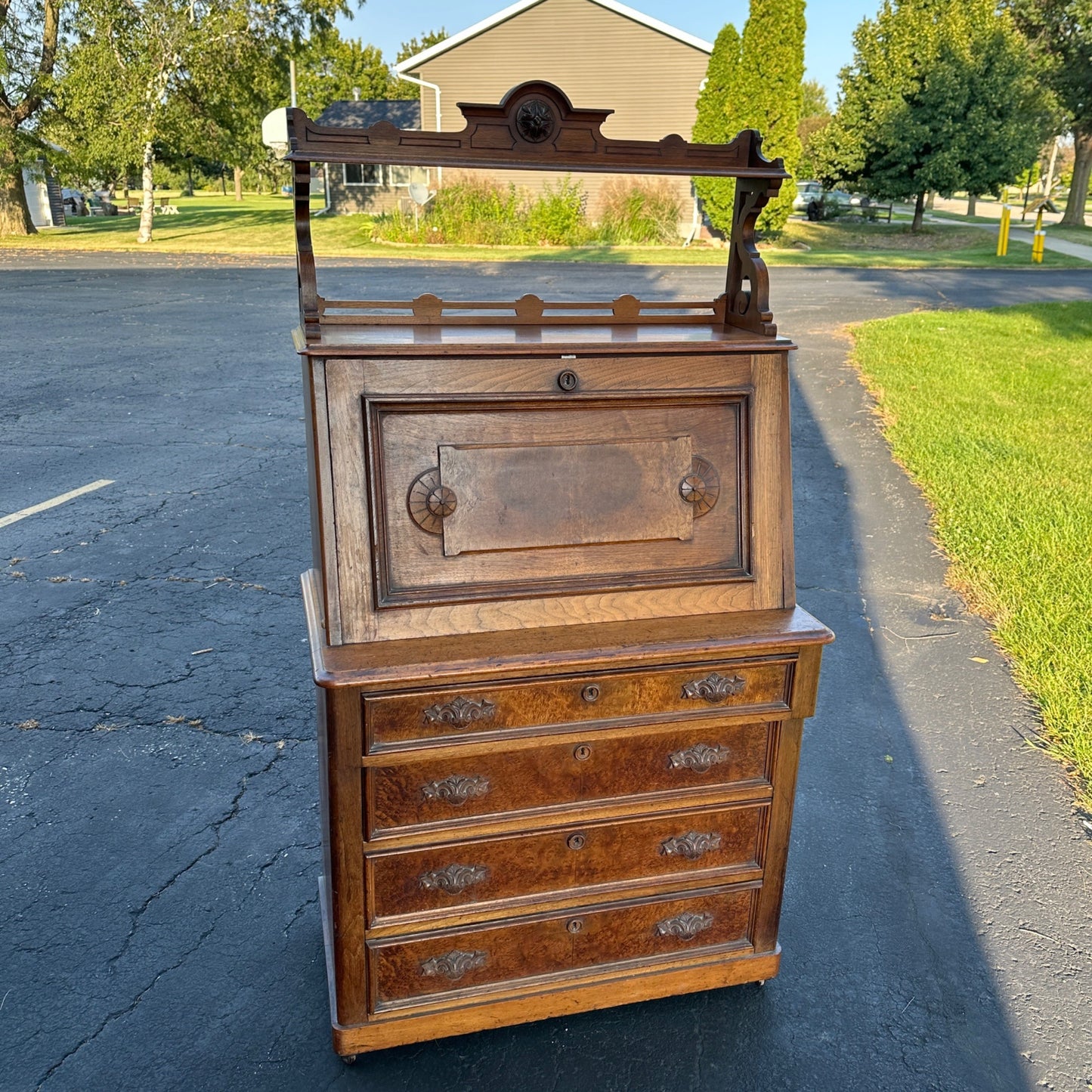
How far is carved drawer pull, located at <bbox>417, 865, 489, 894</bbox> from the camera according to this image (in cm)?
215

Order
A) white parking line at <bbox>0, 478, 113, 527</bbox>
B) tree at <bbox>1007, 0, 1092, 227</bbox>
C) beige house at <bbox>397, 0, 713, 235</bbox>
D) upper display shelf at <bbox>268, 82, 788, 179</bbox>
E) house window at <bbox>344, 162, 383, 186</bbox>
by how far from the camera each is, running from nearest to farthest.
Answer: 1. upper display shelf at <bbox>268, 82, 788, 179</bbox>
2. white parking line at <bbox>0, 478, 113, 527</bbox>
3. beige house at <bbox>397, 0, 713, 235</bbox>
4. tree at <bbox>1007, 0, 1092, 227</bbox>
5. house window at <bbox>344, 162, 383, 186</bbox>

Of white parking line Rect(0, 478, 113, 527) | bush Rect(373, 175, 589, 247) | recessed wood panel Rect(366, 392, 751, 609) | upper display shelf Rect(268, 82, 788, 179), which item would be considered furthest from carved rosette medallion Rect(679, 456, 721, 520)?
bush Rect(373, 175, 589, 247)

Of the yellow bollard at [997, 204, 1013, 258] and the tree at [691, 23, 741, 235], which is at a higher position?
the tree at [691, 23, 741, 235]

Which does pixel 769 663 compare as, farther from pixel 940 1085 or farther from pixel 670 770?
pixel 940 1085

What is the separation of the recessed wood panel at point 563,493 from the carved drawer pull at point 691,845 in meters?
0.75

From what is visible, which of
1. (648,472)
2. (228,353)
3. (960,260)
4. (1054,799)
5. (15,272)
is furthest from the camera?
(960,260)

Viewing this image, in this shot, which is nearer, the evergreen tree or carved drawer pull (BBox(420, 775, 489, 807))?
carved drawer pull (BBox(420, 775, 489, 807))

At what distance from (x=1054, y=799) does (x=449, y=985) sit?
2356 millimetres

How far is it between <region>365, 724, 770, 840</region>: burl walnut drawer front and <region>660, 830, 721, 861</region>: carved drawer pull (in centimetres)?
13

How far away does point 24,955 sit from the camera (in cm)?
263

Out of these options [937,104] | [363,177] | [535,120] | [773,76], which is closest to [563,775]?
[535,120]

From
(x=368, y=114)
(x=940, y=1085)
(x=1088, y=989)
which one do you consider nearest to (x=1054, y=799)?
(x=1088, y=989)

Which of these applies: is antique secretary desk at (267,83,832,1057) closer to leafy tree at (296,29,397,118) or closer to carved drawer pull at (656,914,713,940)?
carved drawer pull at (656,914,713,940)

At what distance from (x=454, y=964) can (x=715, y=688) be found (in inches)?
35.4
